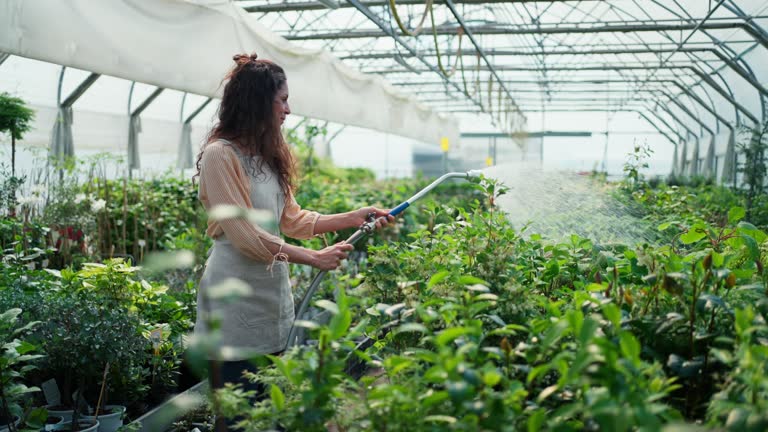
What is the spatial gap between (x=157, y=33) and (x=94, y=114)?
6.41m

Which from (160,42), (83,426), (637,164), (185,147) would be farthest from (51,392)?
(185,147)

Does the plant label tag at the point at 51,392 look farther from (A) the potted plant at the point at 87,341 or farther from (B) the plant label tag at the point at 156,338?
(B) the plant label tag at the point at 156,338

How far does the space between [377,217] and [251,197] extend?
408mm

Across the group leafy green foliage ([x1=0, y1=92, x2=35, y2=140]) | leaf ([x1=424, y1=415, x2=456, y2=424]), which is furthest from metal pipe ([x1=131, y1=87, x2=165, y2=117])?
leaf ([x1=424, y1=415, x2=456, y2=424])

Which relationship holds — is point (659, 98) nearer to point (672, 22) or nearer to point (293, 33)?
point (672, 22)

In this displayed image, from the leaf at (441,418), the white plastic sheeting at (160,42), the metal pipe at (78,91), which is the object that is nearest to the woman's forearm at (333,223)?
the white plastic sheeting at (160,42)

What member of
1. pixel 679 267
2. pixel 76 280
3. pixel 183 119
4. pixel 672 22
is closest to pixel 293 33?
pixel 183 119

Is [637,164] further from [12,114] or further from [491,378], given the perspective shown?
[12,114]

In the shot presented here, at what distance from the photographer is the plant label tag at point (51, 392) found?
2.24m

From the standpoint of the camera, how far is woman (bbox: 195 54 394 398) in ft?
6.00

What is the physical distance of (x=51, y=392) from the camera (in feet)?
7.45

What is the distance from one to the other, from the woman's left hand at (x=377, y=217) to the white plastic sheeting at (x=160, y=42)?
1.32 metres

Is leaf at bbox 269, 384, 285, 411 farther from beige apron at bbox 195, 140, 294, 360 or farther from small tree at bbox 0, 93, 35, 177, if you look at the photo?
small tree at bbox 0, 93, 35, 177

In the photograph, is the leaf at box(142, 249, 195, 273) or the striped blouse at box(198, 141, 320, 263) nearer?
the leaf at box(142, 249, 195, 273)
